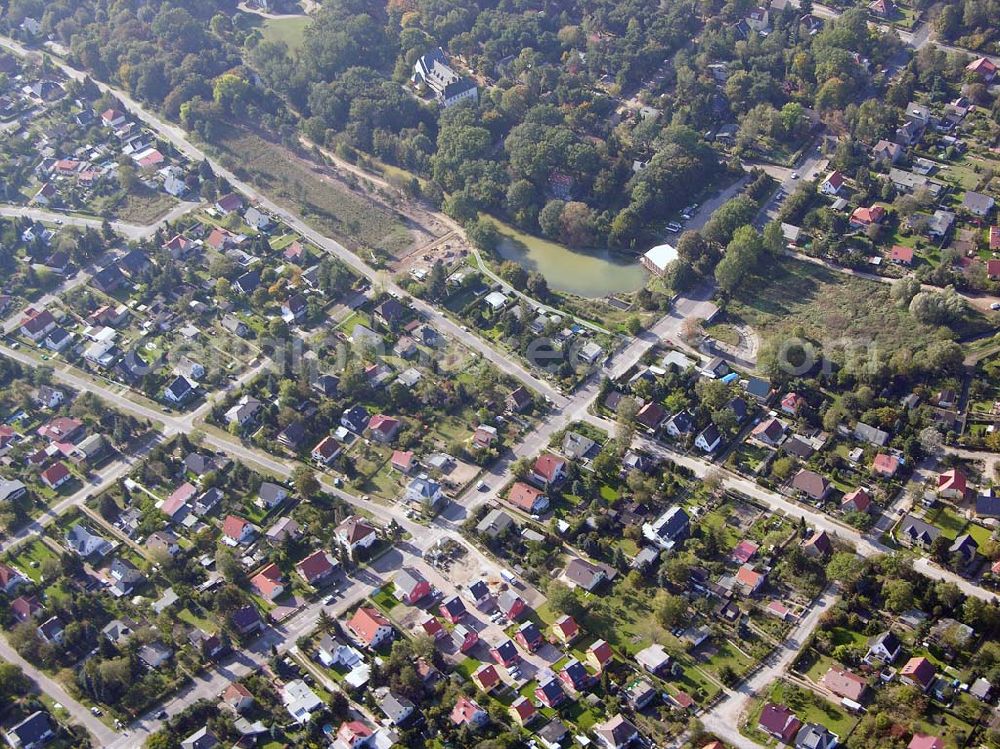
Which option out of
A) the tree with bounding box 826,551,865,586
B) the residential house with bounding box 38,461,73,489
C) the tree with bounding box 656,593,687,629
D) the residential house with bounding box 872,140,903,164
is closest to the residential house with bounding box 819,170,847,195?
the residential house with bounding box 872,140,903,164

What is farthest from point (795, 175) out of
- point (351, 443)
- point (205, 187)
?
point (205, 187)

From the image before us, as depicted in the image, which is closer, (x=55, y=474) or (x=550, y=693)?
(x=550, y=693)

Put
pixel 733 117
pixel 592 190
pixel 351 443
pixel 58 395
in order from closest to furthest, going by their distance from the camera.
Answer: pixel 351 443 → pixel 58 395 → pixel 592 190 → pixel 733 117

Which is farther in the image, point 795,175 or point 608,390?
point 795,175

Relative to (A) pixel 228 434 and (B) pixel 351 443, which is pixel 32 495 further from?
(B) pixel 351 443

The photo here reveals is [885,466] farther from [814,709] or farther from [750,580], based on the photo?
[814,709]

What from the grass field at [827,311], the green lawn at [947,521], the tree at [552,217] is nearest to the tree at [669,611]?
the green lawn at [947,521]

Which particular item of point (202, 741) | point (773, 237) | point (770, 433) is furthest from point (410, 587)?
point (773, 237)

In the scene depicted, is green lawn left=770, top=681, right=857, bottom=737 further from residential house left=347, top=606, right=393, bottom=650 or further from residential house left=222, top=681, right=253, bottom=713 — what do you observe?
residential house left=222, top=681, right=253, bottom=713
